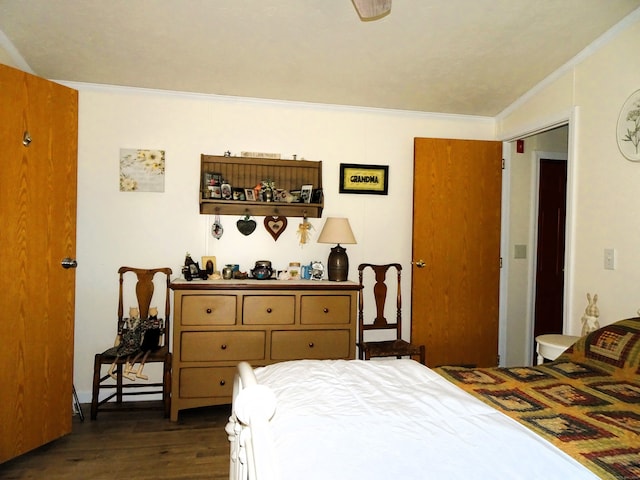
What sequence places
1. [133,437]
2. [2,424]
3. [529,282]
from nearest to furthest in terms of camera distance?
1. [2,424]
2. [133,437]
3. [529,282]

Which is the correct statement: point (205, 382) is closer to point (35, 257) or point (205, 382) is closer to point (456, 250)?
point (35, 257)

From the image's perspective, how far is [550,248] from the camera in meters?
3.84

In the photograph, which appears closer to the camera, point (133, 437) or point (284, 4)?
point (284, 4)

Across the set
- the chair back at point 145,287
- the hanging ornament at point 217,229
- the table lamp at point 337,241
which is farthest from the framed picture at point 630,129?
the chair back at point 145,287

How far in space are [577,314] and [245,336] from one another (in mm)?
2233

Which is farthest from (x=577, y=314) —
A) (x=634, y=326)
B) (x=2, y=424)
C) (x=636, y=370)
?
(x=2, y=424)

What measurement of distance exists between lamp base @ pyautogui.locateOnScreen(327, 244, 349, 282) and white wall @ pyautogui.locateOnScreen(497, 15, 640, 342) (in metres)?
1.56

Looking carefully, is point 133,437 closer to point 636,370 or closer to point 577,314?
point 636,370

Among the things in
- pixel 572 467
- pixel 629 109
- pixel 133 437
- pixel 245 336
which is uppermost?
pixel 629 109

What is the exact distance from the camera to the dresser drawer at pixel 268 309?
2.83m

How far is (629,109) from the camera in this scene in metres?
2.36

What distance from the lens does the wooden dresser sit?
275cm

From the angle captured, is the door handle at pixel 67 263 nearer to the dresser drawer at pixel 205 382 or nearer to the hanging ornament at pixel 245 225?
the dresser drawer at pixel 205 382

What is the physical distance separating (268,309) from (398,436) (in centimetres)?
192
